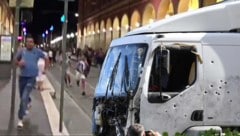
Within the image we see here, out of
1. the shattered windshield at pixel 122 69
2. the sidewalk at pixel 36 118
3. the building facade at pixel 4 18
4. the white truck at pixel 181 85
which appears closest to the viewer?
the white truck at pixel 181 85

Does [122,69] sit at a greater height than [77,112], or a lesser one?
greater

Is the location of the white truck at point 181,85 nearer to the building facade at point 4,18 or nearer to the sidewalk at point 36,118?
the sidewalk at point 36,118

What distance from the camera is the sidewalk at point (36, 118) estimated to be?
13.0 meters

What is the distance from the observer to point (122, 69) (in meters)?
9.64

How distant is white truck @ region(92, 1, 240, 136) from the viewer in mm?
8984

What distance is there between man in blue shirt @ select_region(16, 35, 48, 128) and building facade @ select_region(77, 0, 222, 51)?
14814mm

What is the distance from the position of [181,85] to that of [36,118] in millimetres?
6545

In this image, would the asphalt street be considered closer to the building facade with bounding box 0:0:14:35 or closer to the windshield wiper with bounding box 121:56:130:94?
the windshield wiper with bounding box 121:56:130:94

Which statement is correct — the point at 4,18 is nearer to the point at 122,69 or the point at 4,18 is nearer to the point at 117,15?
the point at 117,15

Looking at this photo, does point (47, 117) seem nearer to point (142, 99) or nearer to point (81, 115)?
point (81, 115)

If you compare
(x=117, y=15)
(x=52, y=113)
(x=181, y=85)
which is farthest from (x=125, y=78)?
(x=117, y=15)

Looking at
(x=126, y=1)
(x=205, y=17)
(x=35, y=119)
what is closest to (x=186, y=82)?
(x=205, y=17)

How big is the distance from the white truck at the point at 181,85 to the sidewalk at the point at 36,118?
3677 mm

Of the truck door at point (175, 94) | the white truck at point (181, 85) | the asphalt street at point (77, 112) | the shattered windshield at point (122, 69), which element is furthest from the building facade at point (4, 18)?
the truck door at point (175, 94)
